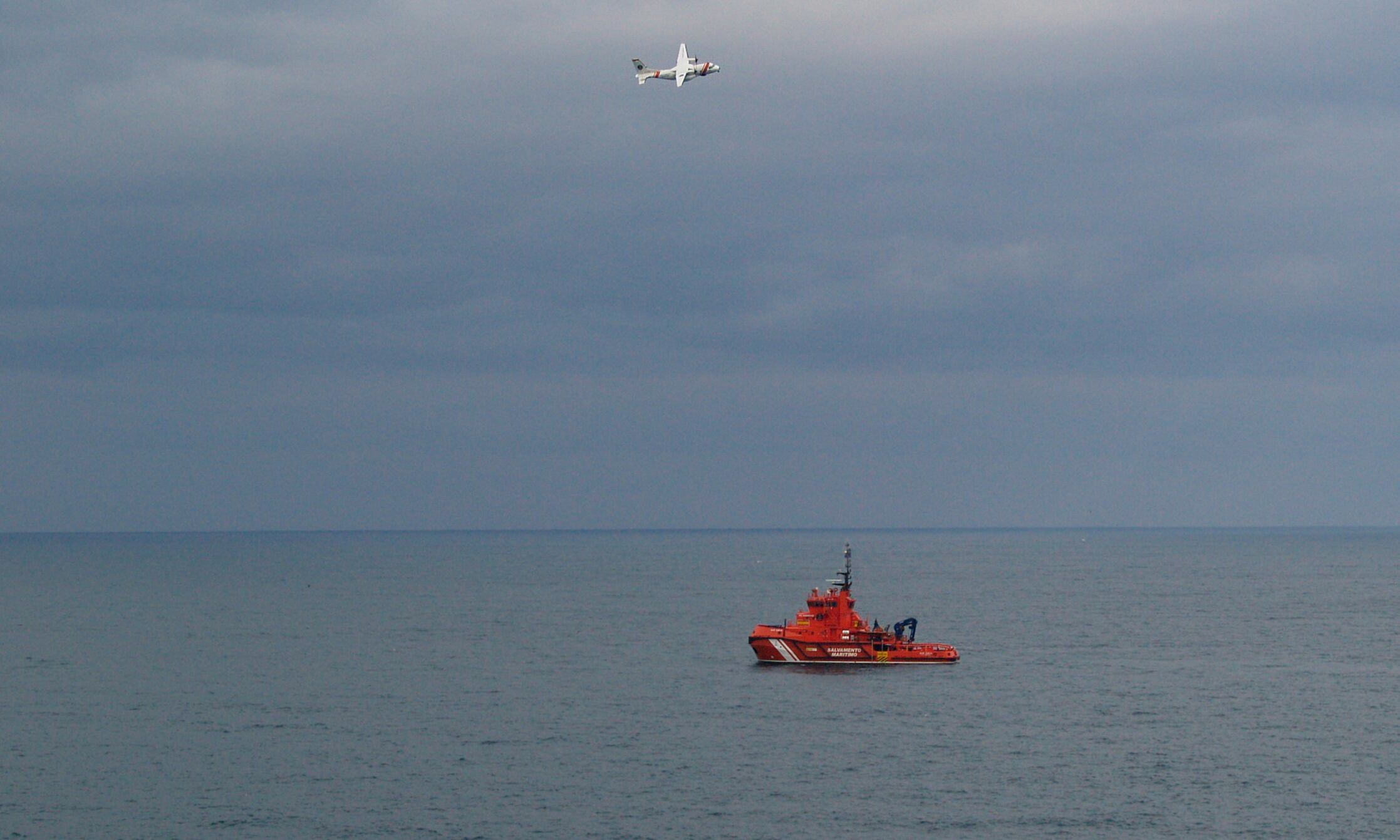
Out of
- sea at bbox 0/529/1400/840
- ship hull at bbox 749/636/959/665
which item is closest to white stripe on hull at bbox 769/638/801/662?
ship hull at bbox 749/636/959/665

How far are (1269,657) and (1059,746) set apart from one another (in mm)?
58282

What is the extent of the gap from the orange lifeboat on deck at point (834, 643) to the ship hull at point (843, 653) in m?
0.06

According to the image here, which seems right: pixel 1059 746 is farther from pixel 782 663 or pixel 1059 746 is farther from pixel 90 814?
pixel 90 814

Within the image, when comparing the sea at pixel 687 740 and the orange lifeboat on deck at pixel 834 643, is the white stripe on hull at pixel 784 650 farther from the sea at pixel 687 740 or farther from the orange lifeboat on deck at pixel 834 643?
the sea at pixel 687 740

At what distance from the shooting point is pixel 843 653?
134375 millimetres

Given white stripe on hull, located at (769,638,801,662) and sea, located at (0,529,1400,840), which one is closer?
sea, located at (0,529,1400,840)

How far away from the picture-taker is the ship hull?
133875mm

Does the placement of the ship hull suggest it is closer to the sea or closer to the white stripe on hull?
the white stripe on hull

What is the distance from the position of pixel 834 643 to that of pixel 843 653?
50.5 inches

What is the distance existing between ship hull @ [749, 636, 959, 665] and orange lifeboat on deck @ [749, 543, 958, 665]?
56 mm

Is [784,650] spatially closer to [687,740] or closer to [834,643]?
[834,643]

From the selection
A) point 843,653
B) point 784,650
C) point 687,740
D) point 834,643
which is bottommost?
point 687,740

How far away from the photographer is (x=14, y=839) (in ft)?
241

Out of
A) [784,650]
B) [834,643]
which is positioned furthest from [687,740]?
[834,643]
